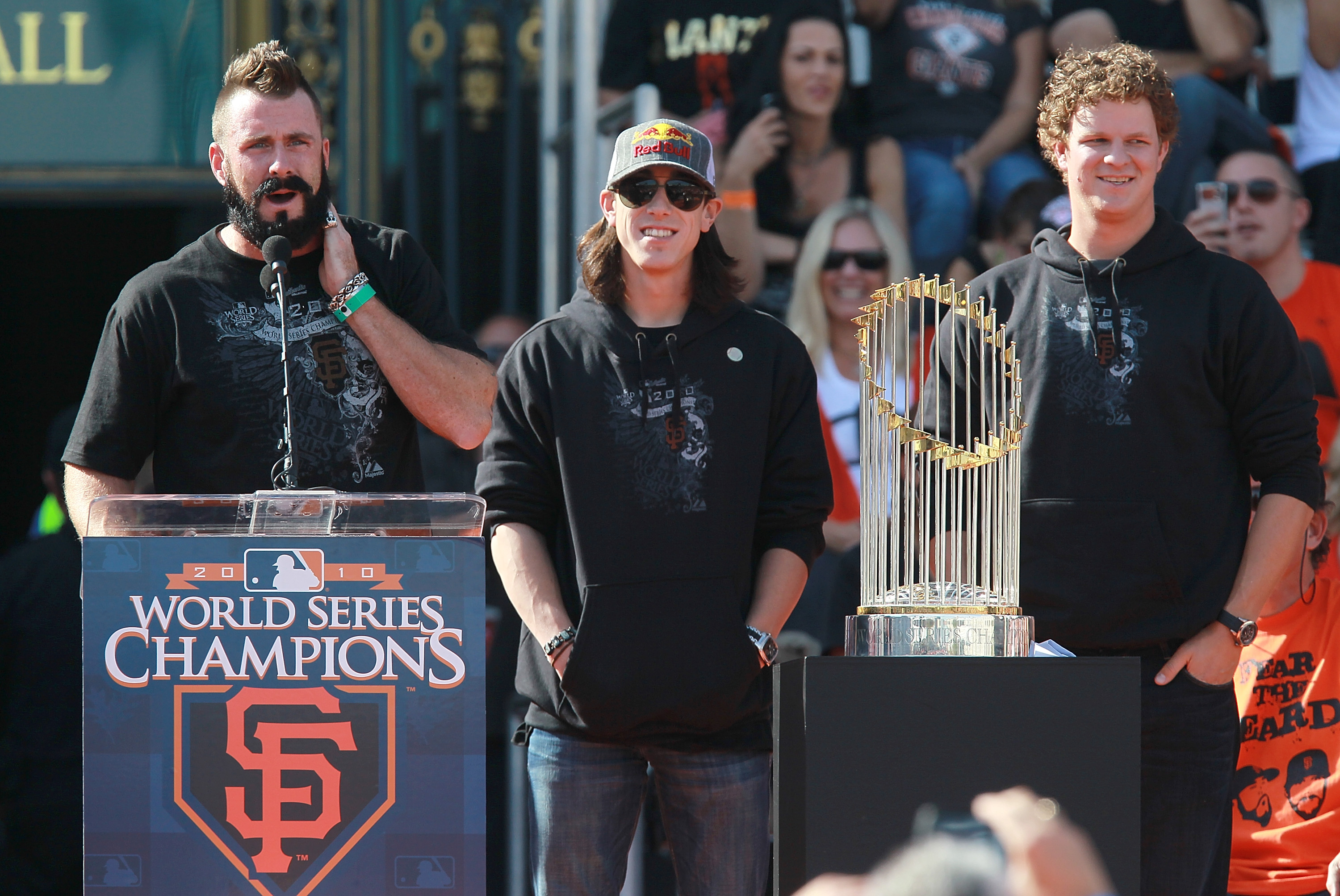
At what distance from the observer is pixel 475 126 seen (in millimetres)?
5270

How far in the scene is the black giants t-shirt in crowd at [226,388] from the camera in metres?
2.57

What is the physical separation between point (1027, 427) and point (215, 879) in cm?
151

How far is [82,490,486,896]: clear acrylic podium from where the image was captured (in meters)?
1.92

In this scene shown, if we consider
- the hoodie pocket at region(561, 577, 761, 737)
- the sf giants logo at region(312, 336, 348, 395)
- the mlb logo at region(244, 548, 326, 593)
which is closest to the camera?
the mlb logo at region(244, 548, 326, 593)

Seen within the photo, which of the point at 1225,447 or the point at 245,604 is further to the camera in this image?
the point at 1225,447

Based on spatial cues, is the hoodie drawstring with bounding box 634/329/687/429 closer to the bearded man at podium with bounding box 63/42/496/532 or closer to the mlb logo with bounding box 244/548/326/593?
the bearded man at podium with bounding box 63/42/496/532

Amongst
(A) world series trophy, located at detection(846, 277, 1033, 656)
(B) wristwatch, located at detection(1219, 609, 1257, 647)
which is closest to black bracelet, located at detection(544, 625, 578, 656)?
(A) world series trophy, located at detection(846, 277, 1033, 656)

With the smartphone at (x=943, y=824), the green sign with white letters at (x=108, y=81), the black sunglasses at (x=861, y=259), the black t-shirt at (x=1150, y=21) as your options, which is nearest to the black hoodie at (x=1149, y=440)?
the smartphone at (x=943, y=824)

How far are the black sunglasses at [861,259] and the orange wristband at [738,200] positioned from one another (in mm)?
267

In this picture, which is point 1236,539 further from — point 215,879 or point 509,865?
point 509,865

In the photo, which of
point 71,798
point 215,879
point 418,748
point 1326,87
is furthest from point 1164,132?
point 71,798

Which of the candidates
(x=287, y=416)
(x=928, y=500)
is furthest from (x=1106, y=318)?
(x=287, y=416)

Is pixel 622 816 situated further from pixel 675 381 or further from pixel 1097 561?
pixel 1097 561

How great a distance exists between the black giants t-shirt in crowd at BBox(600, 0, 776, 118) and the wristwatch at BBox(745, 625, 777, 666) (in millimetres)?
2572
